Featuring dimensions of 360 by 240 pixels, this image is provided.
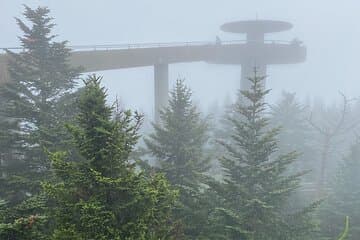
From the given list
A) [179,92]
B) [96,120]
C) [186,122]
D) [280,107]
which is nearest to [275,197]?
[186,122]

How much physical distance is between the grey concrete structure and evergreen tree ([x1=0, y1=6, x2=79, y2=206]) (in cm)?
1148

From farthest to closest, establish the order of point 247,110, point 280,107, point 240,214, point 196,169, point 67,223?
point 280,107
point 196,169
point 247,110
point 240,214
point 67,223

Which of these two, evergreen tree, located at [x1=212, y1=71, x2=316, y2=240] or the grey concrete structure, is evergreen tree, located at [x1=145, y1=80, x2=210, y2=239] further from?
the grey concrete structure

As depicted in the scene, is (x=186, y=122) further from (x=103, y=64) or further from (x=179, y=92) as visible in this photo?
(x=103, y=64)

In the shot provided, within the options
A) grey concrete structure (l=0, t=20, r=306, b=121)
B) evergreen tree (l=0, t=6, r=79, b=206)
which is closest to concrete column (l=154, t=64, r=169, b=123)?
grey concrete structure (l=0, t=20, r=306, b=121)

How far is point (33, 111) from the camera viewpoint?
58.9 feet

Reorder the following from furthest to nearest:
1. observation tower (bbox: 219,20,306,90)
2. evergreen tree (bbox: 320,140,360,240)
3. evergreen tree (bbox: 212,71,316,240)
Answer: observation tower (bbox: 219,20,306,90)
evergreen tree (bbox: 320,140,360,240)
evergreen tree (bbox: 212,71,316,240)

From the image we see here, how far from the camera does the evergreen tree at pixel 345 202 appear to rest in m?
22.9

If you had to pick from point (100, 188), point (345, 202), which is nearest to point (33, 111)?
point (100, 188)

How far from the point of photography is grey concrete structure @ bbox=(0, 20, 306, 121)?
114 feet

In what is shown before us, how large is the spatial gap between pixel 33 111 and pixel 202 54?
30.3 metres

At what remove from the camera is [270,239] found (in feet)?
48.7

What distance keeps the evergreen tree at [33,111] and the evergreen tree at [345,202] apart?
16682 mm

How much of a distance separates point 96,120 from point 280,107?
37149mm
